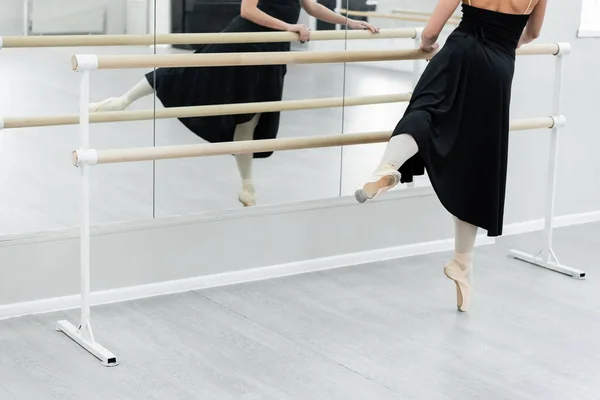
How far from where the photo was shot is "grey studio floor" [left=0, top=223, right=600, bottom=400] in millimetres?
3039

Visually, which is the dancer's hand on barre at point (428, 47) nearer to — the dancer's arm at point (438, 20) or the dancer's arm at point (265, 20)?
the dancer's arm at point (438, 20)

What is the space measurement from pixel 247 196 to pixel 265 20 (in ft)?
2.23

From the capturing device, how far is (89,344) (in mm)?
3260

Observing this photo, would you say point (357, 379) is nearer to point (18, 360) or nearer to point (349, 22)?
point (18, 360)

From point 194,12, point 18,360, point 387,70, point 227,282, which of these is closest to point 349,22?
point 387,70

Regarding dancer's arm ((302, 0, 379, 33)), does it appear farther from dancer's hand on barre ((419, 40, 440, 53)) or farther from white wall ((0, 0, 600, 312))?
white wall ((0, 0, 600, 312))

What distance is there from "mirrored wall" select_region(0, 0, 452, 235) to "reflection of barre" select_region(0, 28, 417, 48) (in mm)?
20

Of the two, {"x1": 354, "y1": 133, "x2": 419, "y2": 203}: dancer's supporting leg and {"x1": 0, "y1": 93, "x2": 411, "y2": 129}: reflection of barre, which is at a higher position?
{"x1": 0, "y1": 93, "x2": 411, "y2": 129}: reflection of barre

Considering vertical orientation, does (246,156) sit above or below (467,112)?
below

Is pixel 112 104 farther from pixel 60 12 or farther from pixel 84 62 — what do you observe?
pixel 84 62

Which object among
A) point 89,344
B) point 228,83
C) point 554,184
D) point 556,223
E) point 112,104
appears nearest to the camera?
point 89,344

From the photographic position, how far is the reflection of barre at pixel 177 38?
335cm

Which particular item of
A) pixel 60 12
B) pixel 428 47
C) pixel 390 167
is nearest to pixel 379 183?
pixel 390 167

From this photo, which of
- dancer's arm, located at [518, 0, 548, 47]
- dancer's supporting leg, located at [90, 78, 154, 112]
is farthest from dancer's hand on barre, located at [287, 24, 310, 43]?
dancer's arm, located at [518, 0, 548, 47]
